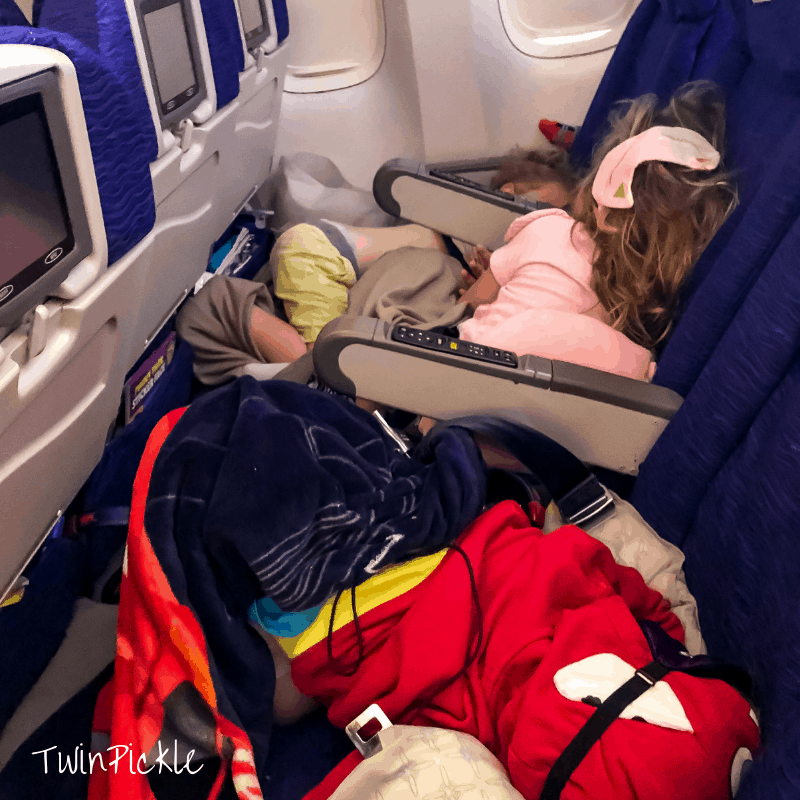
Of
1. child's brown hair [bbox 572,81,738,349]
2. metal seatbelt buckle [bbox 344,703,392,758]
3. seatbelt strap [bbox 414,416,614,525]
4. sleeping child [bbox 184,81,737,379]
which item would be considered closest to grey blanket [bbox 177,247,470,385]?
sleeping child [bbox 184,81,737,379]

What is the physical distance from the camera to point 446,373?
0.99 meters

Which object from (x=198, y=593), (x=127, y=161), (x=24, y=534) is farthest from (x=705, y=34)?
(x=24, y=534)

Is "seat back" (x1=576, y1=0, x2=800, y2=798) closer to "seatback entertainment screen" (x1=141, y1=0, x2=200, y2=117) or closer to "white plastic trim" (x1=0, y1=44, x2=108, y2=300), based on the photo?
"white plastic trim" (x1=0, y1=44, x2=108, y2=300)

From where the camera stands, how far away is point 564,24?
2125 millimetres

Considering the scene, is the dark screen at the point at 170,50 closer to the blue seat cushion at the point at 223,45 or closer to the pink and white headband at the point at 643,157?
the blue seat cushion at the point at 223,45

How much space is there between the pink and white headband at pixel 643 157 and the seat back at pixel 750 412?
6 centimetres

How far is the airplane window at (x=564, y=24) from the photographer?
6.87ft

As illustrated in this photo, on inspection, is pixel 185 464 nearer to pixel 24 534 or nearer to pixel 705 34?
pixel 24 534

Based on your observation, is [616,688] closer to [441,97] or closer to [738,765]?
[738,765]

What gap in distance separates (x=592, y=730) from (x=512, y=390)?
510 mm

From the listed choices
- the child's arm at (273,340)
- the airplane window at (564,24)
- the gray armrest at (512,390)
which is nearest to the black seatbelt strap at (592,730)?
the gray armrest at (512,390)

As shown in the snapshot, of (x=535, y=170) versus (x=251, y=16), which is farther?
(x=535, y=170)

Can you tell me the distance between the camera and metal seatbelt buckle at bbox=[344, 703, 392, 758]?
0.75m

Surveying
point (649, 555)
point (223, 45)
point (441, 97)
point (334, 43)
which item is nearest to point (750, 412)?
point (649, 555)
